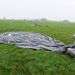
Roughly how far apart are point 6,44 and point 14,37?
165 centimetres

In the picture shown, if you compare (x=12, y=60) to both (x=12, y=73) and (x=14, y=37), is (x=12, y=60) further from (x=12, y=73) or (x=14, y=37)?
(x=14, y=37)

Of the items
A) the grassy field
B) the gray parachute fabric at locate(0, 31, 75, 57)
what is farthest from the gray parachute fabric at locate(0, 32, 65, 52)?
the grassy field

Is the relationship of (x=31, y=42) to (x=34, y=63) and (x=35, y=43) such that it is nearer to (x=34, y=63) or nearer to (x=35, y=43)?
(x=35, y=43)

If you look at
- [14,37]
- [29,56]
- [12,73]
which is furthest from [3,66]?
[14,37]

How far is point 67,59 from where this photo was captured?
1312cm

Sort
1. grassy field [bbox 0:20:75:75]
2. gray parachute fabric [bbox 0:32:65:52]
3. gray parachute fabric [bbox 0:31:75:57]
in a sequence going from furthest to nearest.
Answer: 1. gray parachute fabric [bbox 0:32:65:52]
2. gray parachute fabric [bbox 0:31:75:57]
3. grassy field [bbox 0:20:75:75]

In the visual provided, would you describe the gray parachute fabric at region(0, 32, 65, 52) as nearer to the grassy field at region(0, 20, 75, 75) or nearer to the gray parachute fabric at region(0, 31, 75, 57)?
the gray parachute fabric at region(0, 31, 75, 57)

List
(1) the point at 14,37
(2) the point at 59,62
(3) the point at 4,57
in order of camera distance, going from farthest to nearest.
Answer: (1) the point at 14,37, (3) the point at 4,57, (2) the point at 59,62

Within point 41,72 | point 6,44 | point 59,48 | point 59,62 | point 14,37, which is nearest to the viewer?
point 41,72

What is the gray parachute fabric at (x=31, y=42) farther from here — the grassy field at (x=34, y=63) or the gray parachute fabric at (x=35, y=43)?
the grassy field at (x=34, y=63)

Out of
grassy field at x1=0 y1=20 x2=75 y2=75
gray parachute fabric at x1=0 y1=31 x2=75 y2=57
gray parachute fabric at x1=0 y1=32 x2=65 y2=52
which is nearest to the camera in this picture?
grassy field at x1=0 y1=20 x2=75 y2=75

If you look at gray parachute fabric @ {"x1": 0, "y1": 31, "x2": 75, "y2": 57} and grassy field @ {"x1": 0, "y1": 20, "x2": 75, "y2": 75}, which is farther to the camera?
gray parachute fabric @ {"x1": 0, "y1": 31, "x2": 75, "y2": 57}

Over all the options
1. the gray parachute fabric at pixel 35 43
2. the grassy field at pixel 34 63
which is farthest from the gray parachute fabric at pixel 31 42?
the grassy field at pixel 34 63

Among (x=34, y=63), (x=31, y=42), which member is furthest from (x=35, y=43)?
(x=34, y=63)
